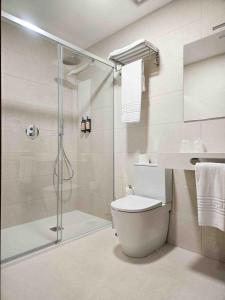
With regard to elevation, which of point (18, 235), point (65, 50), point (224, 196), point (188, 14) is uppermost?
point (188, 14)

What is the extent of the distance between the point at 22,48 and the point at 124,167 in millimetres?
1727

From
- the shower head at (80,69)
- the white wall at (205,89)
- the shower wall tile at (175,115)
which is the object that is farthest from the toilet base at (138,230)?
the shower head at (80,69)

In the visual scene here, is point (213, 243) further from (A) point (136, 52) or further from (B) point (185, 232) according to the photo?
(A) point (136, 52)

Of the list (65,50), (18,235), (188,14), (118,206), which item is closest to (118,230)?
(118,206)

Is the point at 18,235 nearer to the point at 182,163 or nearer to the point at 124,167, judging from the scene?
the point at 124,167

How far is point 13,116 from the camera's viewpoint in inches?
83.6

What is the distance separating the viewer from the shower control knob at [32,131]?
7.29 feet

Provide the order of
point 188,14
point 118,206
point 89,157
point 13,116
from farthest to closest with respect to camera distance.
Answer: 1. point 89,157
2. point 13,116
3. point 188,14
4. point 118,206

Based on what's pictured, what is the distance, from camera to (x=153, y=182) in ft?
6.45

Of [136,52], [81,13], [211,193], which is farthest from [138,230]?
[81,13]

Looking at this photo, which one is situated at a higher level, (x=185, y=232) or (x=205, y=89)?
(x=205, y=89)

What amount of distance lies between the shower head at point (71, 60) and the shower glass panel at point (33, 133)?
0.10 metres

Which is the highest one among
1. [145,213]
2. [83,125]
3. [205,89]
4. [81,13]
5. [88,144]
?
[81,13]

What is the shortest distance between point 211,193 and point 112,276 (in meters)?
0.90
